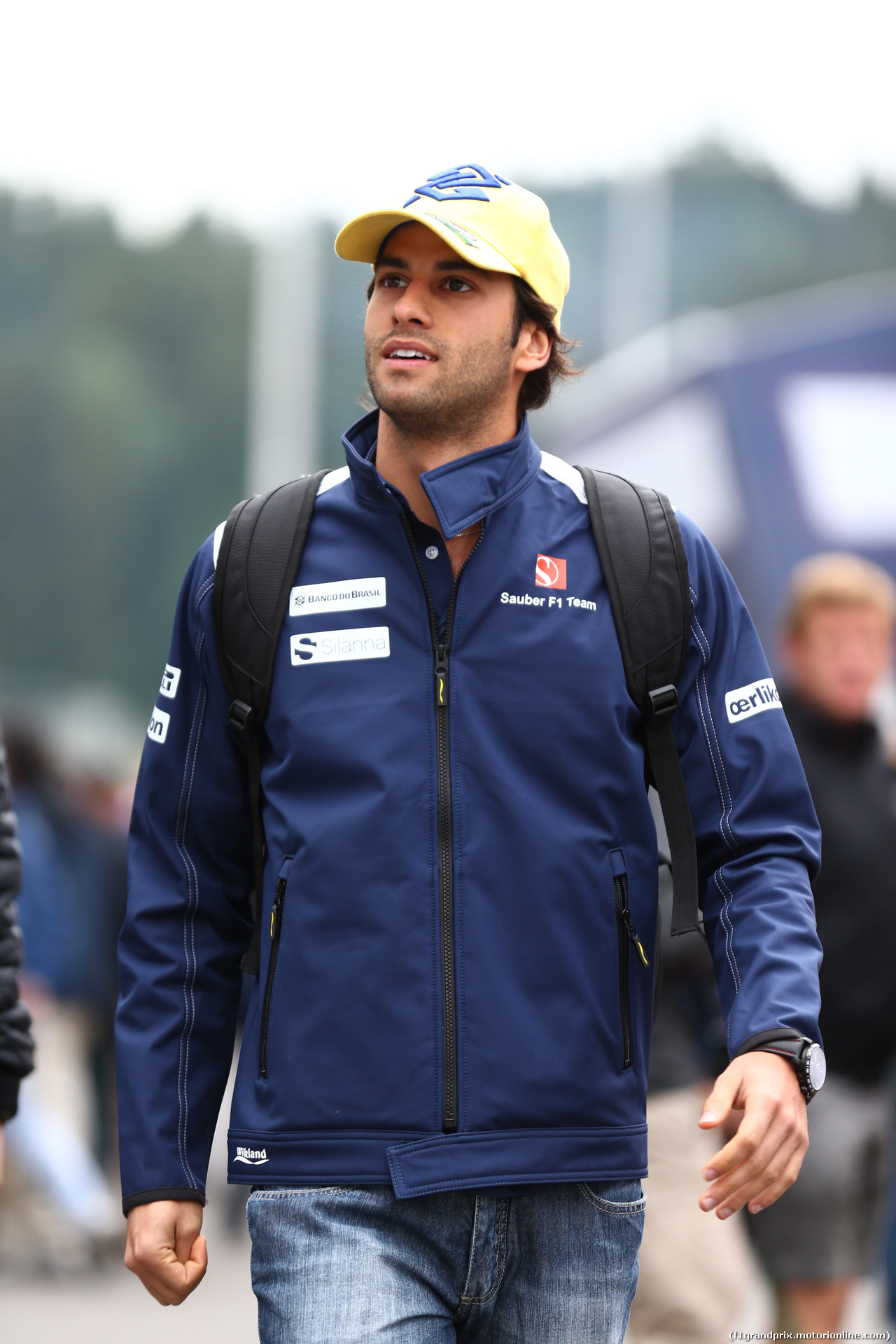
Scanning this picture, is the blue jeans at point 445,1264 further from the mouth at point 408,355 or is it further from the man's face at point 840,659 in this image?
the man's face at point 840,659

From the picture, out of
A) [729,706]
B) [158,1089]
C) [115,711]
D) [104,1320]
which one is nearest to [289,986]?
[158,1089]

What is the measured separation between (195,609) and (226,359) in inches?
2051

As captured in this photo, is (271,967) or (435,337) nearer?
(271,967)

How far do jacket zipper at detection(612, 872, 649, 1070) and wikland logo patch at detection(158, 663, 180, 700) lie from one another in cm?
83

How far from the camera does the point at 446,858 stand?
3.15 metres

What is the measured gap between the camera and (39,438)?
47875mm

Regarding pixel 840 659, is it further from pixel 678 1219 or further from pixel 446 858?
pixel 446 858

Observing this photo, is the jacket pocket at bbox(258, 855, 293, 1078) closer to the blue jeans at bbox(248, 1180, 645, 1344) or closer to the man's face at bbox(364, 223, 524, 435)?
the blue jeans at bbox(248, 1180, 645, 1344)

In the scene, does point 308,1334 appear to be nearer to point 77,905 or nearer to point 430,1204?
point 430,1204

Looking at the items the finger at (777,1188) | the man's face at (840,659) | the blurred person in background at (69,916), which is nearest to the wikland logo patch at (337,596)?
the finger at (777,1188)

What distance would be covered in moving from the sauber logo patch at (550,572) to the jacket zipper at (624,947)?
1.58 ft

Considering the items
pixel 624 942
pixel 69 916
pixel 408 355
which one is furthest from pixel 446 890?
pixel 69 916

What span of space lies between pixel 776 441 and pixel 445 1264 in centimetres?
753

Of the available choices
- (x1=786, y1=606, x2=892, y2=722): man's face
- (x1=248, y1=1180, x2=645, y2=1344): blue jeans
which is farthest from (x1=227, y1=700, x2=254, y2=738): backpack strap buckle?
(x1=786, y1=606, x2=892, y2=722): man's face
